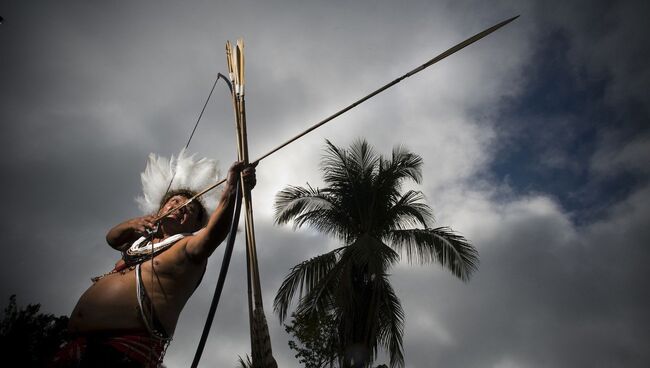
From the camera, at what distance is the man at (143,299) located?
1.99 m

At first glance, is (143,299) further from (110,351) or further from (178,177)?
(178,177)

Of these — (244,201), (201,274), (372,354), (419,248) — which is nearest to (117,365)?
(201,274)

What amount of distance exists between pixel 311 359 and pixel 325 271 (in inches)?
109

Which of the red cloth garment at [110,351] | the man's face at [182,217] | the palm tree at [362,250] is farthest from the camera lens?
the palm tree at [362,250]

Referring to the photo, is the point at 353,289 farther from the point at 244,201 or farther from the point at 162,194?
the point at 244,201

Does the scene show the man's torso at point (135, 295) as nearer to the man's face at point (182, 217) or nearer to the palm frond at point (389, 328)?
the man's face at point (182, 217)

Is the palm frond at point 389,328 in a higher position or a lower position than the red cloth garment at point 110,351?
higher

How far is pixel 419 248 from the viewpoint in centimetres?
771

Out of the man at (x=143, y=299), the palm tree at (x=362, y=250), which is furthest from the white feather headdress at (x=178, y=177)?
the palm tree at (x=362, y=250)

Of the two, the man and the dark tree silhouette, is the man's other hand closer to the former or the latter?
the man

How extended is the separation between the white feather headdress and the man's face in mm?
167

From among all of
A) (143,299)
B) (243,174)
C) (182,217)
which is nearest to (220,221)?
(243,174)

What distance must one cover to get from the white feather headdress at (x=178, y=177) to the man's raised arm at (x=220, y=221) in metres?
0.80

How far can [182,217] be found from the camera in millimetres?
2705
